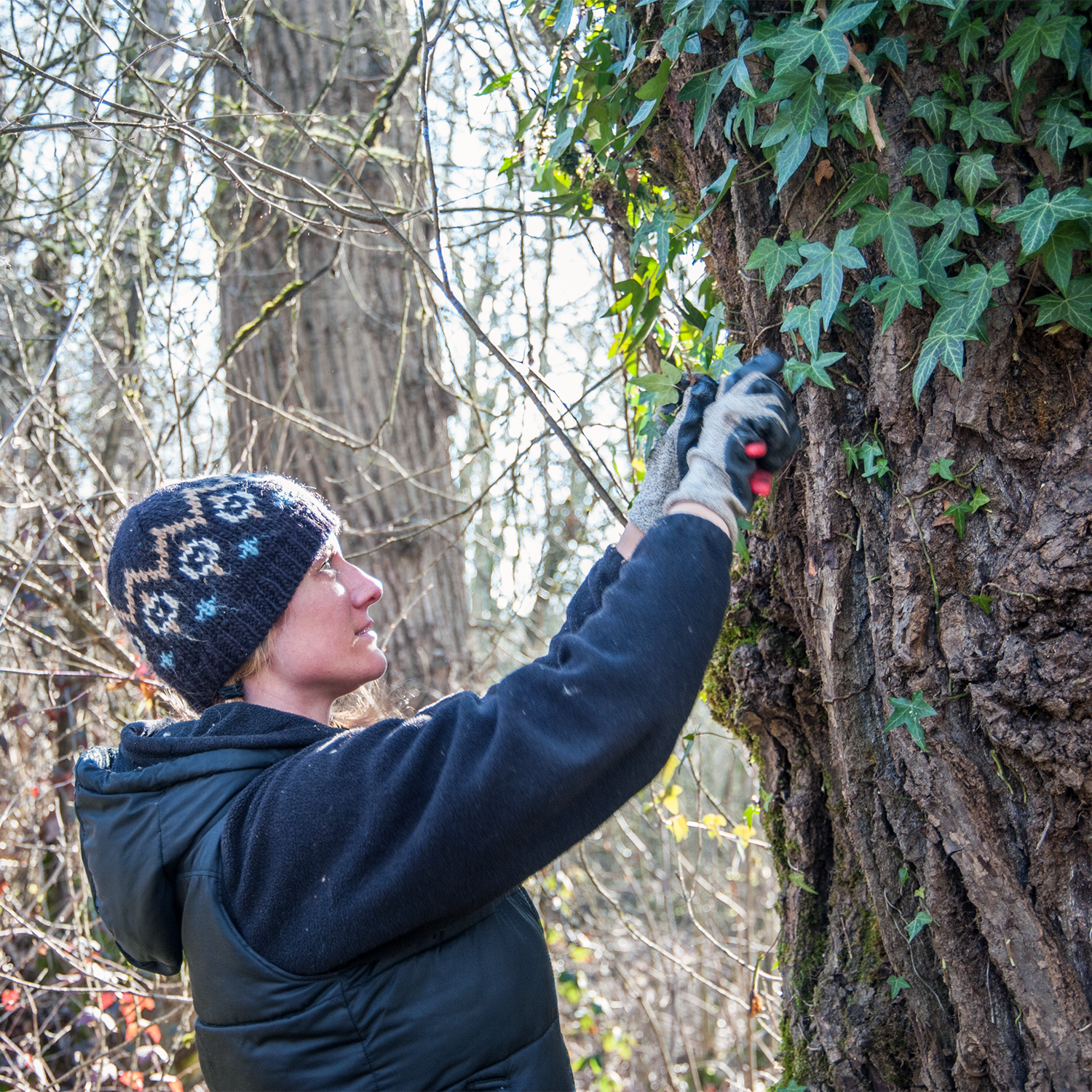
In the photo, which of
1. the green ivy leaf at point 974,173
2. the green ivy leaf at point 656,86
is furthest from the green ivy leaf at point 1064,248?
the green ivy leaf at point 656,86

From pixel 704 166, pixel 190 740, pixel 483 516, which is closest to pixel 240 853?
pixel 190 740

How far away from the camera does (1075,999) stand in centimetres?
139

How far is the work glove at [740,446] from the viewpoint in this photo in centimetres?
130

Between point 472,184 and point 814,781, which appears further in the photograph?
point 472,184

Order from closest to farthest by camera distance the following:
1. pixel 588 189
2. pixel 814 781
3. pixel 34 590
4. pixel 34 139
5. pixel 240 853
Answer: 1. pixel 240 853
2. pixel 814 781
3. pixel 588 189
4. pixel 34 590
5. pixel 34 139

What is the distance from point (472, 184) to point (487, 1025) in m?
3.99

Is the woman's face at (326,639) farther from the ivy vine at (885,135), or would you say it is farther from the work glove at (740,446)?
the ivy vine at (885,135)

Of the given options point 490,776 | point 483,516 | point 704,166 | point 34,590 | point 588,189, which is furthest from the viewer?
point 483,516

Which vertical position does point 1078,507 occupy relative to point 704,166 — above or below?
below

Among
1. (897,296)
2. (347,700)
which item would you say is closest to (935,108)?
(897,296)

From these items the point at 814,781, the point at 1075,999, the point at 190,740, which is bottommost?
the point at 1075,999

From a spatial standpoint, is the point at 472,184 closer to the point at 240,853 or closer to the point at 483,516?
the point at 483,516

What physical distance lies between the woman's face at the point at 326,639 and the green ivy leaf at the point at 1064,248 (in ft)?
3.92

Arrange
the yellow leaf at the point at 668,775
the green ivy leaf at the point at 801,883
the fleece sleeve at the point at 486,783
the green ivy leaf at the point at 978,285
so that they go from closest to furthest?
the fleece sleeve at the point at 486,783 < the green ivy leaf at the point at 978,285 < the green ivy leaf at the point at 801,883 < the yellow leaf at the point at 668,775
